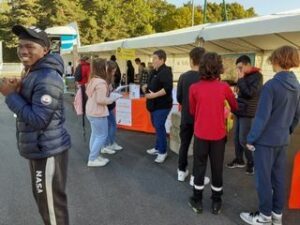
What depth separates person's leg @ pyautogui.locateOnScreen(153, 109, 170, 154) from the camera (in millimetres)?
5629

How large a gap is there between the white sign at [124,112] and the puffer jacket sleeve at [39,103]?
18.6 feet

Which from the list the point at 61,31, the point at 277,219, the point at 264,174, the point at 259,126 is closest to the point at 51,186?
the point at 259,126

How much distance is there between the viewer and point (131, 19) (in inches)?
1921

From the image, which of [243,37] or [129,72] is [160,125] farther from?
[129,72]

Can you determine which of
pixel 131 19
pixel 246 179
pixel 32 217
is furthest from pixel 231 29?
pixel 131 19

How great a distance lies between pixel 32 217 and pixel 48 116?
178 cm

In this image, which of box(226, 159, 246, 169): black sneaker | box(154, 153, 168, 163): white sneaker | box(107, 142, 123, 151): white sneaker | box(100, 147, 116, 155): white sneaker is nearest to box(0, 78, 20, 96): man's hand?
box(154, 153, 168, 163): white sneaker

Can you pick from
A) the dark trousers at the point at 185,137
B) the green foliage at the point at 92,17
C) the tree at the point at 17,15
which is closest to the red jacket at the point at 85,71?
the dark trousers at the point at 185,137

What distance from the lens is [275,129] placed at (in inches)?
131

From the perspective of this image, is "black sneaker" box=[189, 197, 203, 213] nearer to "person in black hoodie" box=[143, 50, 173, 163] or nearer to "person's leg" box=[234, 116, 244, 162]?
"person's leg" box=[234, 116, 244, 162]

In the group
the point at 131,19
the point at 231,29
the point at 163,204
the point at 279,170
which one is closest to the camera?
the point at 279,170

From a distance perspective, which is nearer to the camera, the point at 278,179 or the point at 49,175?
the point at 49,175

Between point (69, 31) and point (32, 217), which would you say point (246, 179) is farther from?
point (69, 31)

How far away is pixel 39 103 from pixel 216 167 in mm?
2053
